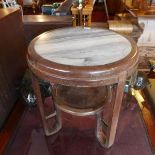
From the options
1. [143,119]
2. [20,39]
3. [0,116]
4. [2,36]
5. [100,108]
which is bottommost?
[143,119]

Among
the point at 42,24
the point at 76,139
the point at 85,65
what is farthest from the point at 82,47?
the point at 42,24

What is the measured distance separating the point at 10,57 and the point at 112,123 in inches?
34.0

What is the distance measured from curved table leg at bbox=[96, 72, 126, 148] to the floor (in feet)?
0.17

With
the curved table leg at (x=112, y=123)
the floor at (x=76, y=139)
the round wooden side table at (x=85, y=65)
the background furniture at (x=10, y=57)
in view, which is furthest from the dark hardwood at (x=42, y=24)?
the curved table leg at (x=112, y=123)

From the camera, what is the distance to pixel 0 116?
121cm

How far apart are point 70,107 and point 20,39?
0.79 metres

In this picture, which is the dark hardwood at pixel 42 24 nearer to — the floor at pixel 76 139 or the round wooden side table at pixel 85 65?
the round wooden side table at pixel 85 65

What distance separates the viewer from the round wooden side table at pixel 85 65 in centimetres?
72

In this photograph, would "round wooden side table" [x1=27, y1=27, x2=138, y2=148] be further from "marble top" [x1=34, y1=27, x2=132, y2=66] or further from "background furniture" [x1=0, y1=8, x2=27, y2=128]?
"background furniture" [x1=0, y1=8, x2=27, y2=128]

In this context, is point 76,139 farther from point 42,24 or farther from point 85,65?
point 42,24

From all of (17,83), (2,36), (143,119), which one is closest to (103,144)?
(143,119)

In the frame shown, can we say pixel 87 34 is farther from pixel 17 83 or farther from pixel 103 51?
pixel 17 83

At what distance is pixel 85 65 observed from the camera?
2.38ft

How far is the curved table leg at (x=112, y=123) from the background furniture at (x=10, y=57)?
650 mm
